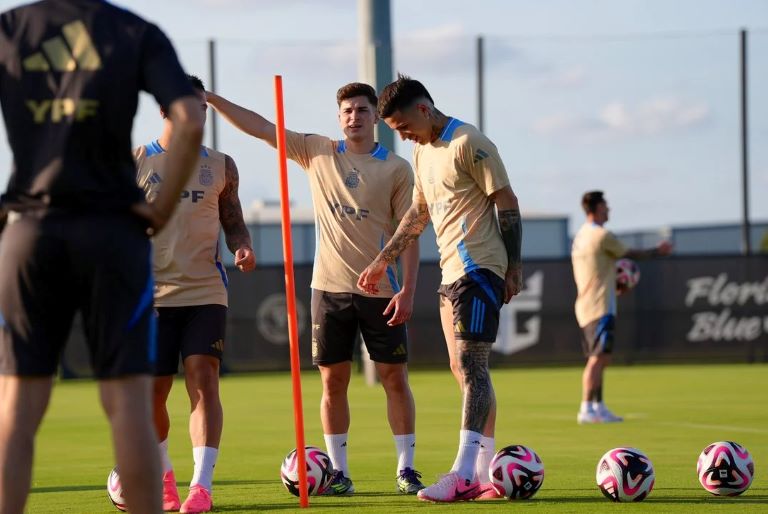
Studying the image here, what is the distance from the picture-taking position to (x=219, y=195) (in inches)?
294

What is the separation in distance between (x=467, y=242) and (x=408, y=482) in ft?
4.79

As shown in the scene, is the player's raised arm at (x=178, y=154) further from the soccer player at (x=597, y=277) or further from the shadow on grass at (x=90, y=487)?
the soccer player at (x=597, y=277)

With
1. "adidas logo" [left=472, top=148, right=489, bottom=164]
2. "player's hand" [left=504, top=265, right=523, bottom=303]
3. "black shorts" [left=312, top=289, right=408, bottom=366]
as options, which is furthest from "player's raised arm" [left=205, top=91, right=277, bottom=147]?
"player's hand" [left=504, top=265, right=523, bottom=303]

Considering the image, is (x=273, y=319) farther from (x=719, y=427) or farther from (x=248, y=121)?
(x=248, y=121)

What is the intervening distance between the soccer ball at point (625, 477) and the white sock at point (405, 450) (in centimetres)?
120

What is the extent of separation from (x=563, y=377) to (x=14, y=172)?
17483mm

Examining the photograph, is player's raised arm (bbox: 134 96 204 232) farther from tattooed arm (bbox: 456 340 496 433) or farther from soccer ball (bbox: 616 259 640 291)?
soccer ball (bbox: 616 259 640 291)

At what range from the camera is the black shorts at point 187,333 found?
23.4 ft

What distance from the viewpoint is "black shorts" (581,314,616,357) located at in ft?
44.0

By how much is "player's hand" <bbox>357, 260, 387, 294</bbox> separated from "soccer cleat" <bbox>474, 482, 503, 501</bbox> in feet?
4.14

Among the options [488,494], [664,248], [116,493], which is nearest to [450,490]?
[488,494]

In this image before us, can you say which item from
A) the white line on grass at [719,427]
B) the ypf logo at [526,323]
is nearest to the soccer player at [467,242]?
the white line on grass at [719,427]

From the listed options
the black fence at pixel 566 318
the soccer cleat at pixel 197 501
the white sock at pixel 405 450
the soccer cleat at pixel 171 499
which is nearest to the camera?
the soccer cleat at pixel 197 501

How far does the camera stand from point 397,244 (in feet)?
25.1
